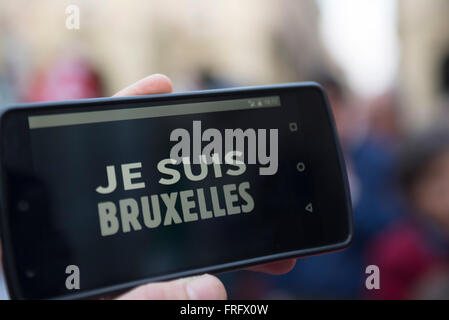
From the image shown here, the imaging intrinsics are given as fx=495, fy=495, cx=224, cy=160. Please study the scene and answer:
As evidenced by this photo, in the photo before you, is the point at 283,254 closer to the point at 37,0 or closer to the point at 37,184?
the point at 37,184

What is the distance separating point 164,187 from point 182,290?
21cm

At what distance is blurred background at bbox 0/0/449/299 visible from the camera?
6.04 ft

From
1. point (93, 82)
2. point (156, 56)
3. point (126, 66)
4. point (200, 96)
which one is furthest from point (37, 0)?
point (200, 96)

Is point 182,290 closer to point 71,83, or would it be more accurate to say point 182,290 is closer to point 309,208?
point 309,208

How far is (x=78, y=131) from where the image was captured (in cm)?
101

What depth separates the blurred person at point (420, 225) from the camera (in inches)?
69.9

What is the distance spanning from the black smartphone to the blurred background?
621 mm

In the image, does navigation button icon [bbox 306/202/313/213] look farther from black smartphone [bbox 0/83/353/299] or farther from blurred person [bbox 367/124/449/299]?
blurred person [bbox 367/124/449/299]

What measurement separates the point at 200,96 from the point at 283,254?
1.30 feet

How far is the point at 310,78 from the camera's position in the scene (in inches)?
131

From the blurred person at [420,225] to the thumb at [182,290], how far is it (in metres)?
1.01

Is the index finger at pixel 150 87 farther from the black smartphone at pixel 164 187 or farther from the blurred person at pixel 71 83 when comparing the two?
the blurred person at pixel 71 83

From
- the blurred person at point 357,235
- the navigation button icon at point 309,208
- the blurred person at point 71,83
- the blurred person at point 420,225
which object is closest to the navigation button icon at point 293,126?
the navigation button icon at point 309,208

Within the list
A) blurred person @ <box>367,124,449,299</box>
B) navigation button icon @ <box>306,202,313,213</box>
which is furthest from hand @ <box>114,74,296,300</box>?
blurred person @ <box>367,124,449,299</box>
